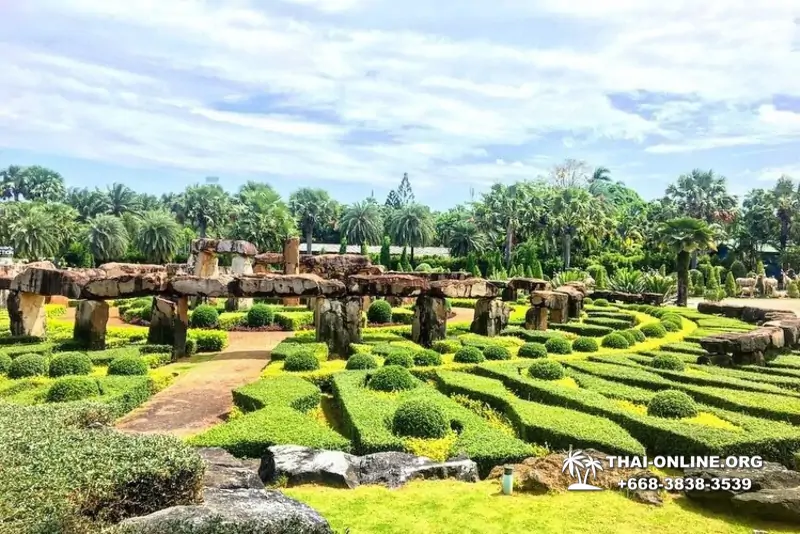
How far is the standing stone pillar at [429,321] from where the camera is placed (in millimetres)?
25734

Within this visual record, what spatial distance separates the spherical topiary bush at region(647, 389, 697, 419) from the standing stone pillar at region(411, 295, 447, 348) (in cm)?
1185

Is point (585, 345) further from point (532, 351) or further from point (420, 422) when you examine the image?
point (420, 422)

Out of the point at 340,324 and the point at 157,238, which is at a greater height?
the point at 157,238

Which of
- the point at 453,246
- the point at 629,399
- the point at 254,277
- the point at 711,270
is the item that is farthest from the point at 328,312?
the point at 453,246

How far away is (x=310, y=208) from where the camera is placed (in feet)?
257

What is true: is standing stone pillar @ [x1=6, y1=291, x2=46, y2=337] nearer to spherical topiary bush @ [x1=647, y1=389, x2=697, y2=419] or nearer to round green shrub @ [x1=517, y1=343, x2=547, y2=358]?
round green shrub @ [x1=517, y1=343, x2=547, y2=358]

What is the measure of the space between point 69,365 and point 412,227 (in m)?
60.5

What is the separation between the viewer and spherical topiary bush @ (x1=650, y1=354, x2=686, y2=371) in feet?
64.6

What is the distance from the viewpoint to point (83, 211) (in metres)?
81.1

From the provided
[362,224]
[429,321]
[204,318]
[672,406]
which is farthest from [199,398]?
[362,224]

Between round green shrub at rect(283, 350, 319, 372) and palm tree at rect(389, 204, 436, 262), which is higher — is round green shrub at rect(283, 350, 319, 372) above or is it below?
below

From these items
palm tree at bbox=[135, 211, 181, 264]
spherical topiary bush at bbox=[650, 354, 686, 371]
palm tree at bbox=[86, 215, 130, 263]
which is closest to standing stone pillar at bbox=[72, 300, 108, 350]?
spherical topiary bush at bbox=[650, 354, 686, 371]

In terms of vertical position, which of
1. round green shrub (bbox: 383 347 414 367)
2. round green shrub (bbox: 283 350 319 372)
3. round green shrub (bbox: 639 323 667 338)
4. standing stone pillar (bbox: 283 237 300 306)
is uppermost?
standing stone pillar (bbox: 283 237 300 306)

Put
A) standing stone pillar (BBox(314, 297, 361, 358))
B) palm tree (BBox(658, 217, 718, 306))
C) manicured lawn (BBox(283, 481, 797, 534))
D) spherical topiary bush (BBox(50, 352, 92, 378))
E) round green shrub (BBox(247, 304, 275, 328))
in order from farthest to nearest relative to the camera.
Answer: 1. palm tree (BBox(658, 217, 718, 306))
2. round green shrub (BBox(247, 304, 275, 328))
3. standing stone pillar (BBox(314, 297, 361, 358))
4. spherical topiary bush (BBox(50, 352, 92, 378))
5. manicured lawn (BBox(283, 481, 797, 534))
